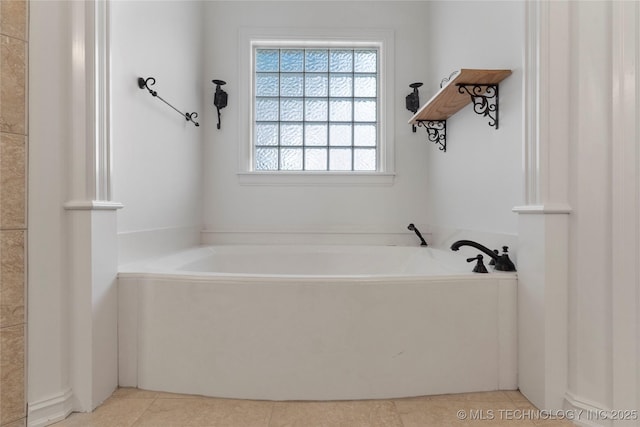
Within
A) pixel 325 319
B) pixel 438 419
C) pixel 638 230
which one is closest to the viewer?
pixel 638 230

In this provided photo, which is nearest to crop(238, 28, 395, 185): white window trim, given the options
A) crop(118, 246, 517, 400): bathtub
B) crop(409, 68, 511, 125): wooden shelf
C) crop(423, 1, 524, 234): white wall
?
crop(423, 1, 524, 234): white wall

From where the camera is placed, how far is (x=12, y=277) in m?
1.20

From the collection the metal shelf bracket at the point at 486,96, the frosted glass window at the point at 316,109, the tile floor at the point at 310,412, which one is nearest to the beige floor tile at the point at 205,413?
the tile floor at the point at 310,412

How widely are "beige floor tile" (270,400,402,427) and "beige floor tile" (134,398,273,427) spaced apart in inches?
2.2

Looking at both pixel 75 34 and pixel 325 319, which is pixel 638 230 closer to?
pixel 325 319

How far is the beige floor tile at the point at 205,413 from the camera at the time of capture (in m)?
1.25

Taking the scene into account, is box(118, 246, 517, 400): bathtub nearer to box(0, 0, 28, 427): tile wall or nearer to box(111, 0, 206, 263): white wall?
box(0, 0, 28, 427): tile wall

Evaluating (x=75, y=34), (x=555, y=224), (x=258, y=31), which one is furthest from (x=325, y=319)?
(x=258, y=31)

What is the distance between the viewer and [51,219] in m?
1.28

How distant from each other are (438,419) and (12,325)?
1.47 m

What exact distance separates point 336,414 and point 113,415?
79cm

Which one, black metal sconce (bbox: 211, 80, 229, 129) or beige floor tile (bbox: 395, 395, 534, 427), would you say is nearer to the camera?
beige floor tile (bbox: 395, 395, 534, 427)

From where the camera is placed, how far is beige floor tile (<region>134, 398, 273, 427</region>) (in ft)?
4.10

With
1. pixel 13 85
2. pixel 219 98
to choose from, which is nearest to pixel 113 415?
pixel 13 85
